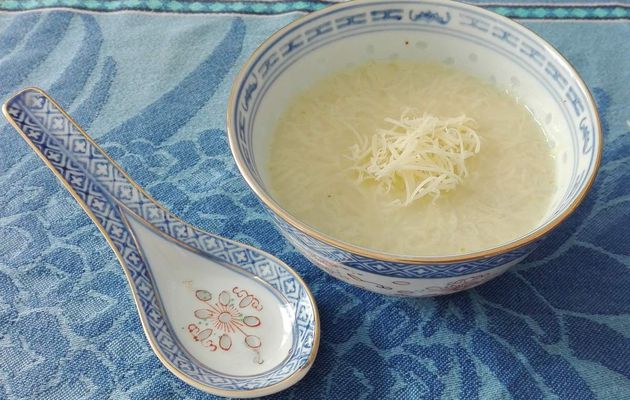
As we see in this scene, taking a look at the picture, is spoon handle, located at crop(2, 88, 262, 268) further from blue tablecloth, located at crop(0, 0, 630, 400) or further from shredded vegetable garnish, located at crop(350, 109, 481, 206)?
shredded vegetable garnish, located at crop(350, 109, 481, 206)

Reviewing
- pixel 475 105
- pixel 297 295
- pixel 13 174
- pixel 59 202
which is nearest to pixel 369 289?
pixel 297 295

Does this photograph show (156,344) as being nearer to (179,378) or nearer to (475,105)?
(179,378)

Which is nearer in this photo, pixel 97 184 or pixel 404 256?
pixel 404 256

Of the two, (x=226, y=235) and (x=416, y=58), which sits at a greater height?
(x=416, y=58)

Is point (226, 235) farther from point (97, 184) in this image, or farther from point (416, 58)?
point (416, 58)

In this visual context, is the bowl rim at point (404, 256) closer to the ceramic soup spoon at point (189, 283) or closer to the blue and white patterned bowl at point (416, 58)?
the blue and white patterned bowl at point (416, 58)

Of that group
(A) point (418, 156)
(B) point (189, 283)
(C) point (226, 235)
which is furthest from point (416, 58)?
(B) point (189, 283)

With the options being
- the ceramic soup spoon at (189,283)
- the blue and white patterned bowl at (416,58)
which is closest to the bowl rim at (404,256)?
the blue and white patterned bowl at (416,58)
